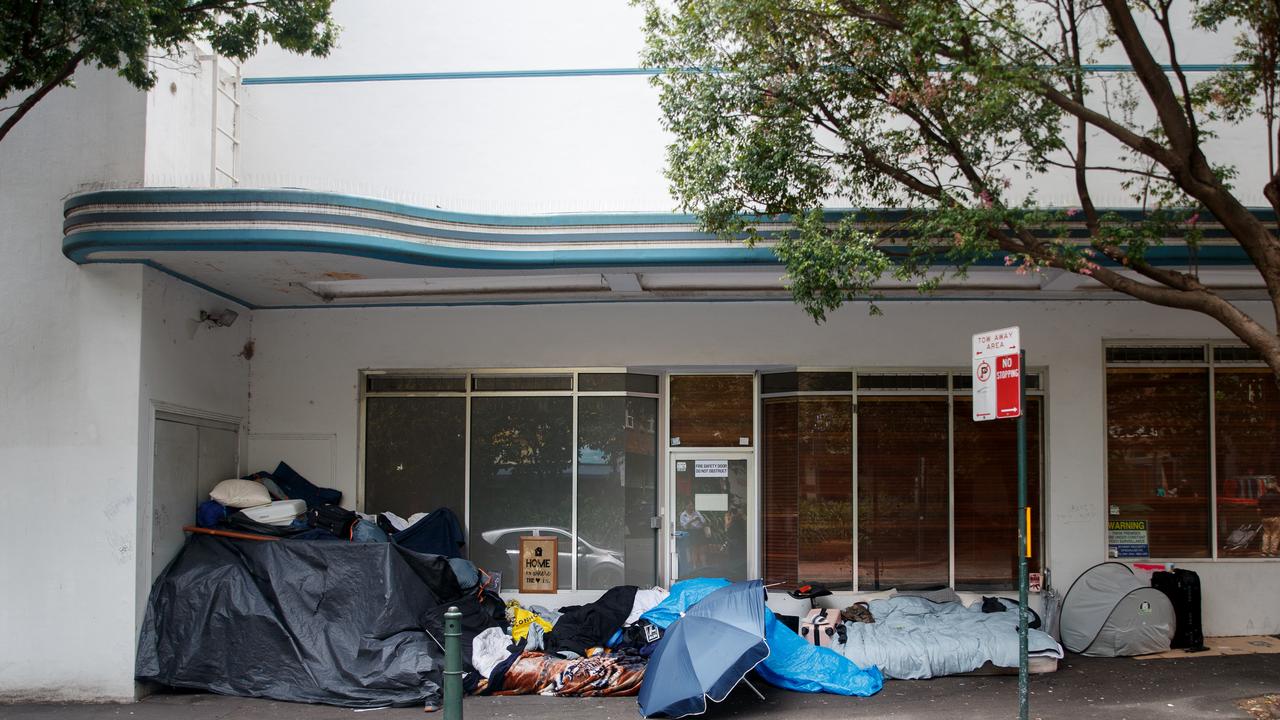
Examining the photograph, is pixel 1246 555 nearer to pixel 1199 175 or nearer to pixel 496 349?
pixel 1199 175

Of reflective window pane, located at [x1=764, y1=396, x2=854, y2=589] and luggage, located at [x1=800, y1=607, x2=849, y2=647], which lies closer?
luggage, located at [x1=800, y1=607, x2=849, y2=647]

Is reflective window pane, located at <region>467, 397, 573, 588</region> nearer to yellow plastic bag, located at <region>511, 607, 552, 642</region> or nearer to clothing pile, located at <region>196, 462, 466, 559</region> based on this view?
clothing pile, located at <region>196, 462, 466, 559</region>

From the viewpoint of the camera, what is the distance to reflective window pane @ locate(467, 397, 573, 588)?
476 inches

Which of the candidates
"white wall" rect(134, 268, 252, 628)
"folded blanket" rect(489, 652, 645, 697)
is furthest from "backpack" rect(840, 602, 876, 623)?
"white wall" rect(134, 268, 252, 628)

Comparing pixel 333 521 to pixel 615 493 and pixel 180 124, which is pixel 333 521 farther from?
pixel 180 124

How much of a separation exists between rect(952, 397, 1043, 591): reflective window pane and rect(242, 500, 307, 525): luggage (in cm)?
755

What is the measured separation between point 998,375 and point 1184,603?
5.82 metres

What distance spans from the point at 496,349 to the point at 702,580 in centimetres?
366

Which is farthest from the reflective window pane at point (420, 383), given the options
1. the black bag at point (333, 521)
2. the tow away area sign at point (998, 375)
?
the tow away area sign at point (998, 375)

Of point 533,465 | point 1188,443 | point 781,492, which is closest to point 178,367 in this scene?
point 533,465

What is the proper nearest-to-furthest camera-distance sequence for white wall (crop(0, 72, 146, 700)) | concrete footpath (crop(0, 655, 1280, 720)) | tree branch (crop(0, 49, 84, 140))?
1. tree branch (crop(0, 49, 84, 140))
2. concrete footpath (crop(0, 655, 1280, 720))
3. white wall (crop(0, 72, 146, 700))

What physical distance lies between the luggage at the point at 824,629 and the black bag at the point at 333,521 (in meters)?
5.01

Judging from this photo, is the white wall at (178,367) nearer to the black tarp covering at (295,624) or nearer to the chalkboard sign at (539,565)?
the black tarp covering at (295,624)

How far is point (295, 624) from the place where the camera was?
1006 centimetres
